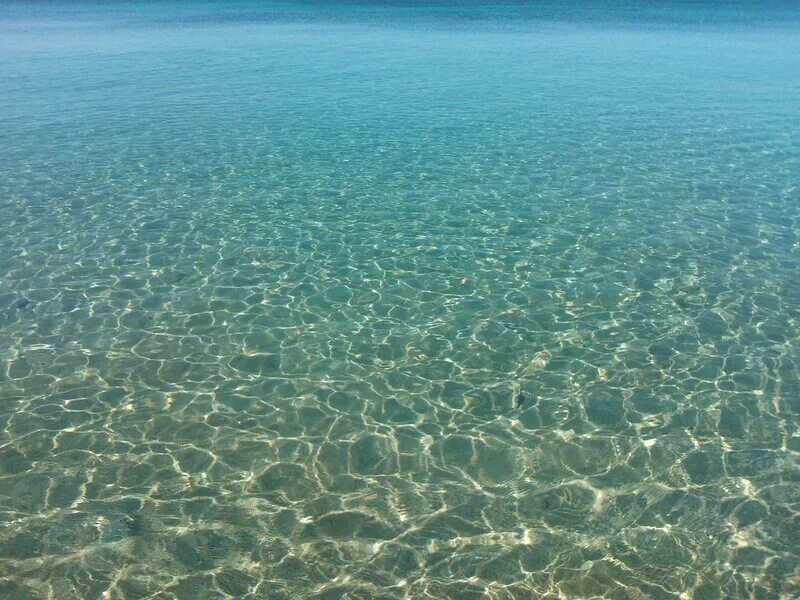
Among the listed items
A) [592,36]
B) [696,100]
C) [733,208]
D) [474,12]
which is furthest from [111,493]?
[474,12]

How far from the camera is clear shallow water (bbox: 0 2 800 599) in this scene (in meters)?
7.91

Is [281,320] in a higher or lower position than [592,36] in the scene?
lower

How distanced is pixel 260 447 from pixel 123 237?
357 inches

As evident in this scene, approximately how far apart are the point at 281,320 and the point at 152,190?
9.17 meters

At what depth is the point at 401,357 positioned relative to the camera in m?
11.7

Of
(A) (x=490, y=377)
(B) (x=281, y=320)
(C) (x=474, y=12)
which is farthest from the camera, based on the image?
(C) (x=474, y=12)

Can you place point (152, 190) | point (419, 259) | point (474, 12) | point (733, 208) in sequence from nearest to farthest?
point (419, 259), point (733, 208), point (152, 190), point (474, 12)

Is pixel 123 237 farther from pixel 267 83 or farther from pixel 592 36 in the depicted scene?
pixel 592 36

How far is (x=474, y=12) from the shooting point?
254 ft

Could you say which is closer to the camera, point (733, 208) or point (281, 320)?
point (281, 320)

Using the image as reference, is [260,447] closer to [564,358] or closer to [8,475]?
Answer: [8,475]

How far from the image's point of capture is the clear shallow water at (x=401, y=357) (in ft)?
26.0

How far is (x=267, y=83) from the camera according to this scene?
35.6m

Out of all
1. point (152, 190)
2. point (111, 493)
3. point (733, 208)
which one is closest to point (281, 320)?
point (111, 493)
